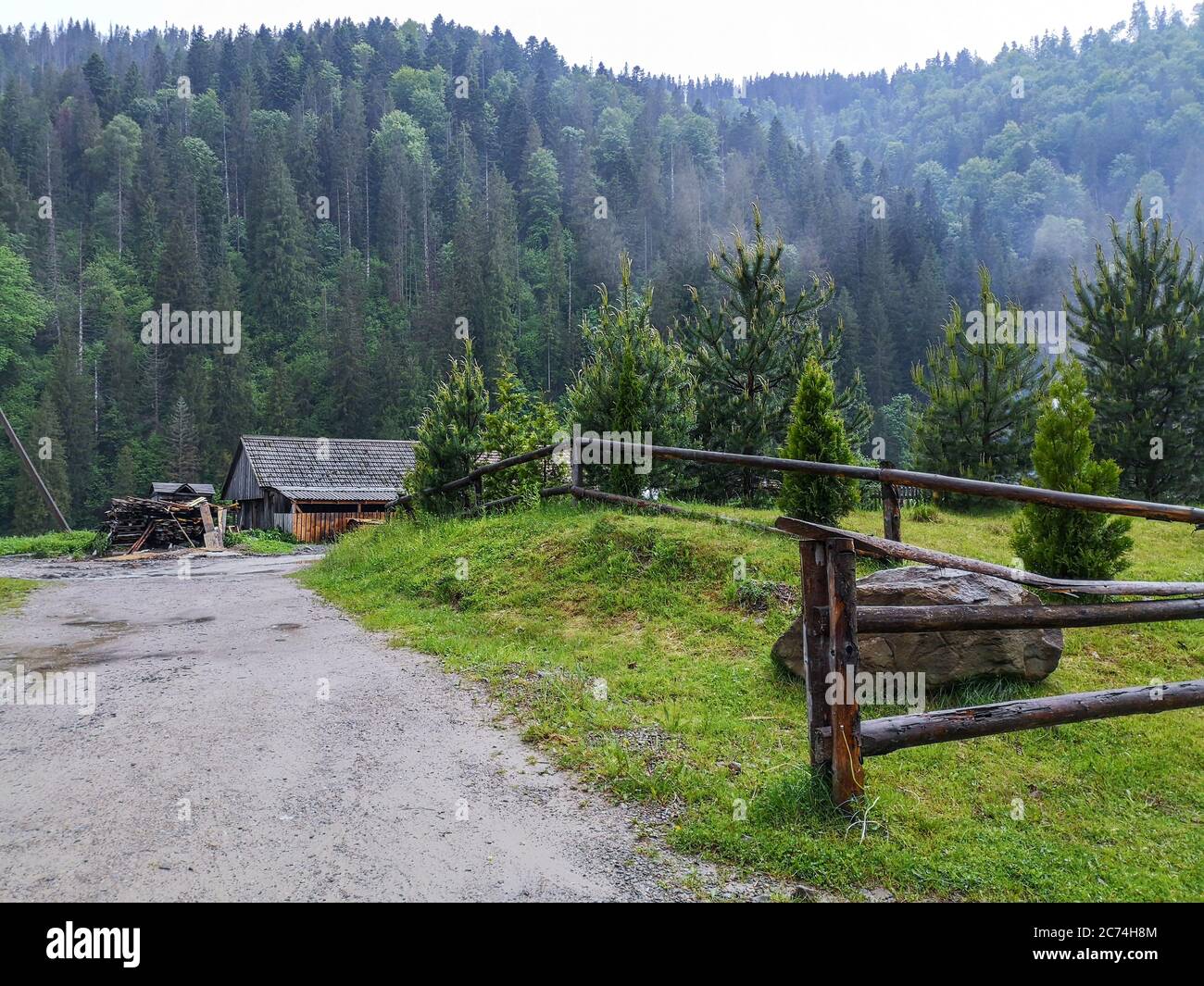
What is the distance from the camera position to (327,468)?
43344 millimetres

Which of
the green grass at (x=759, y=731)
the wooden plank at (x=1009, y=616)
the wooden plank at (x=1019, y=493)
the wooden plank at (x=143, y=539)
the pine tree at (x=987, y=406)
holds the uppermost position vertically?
the pine tree at (x=987, y=406)

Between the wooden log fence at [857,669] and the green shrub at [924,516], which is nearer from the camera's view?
the wooden log fence at [857,669]

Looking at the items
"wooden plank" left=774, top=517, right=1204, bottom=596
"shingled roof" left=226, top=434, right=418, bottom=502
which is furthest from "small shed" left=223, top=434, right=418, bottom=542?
"wooden plank" left=774, top=517, right=1204, bottom=596

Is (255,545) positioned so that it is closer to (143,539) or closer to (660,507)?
(143,539)

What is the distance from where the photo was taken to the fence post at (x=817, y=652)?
4.19 metres

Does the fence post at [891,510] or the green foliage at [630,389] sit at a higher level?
the green foliage at [630,389]

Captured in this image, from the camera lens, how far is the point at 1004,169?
471 ft

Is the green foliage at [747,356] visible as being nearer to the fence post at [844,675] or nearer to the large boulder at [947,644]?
the large boulder at [947,644]

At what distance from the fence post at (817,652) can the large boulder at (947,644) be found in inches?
77.1

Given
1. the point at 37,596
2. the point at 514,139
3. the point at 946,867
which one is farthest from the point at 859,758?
the point at 514,139

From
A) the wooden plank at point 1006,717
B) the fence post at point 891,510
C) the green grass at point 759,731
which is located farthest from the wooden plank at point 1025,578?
the fence post at point 891,510

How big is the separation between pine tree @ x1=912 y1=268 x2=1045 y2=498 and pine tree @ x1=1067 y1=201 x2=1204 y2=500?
1644 mm
